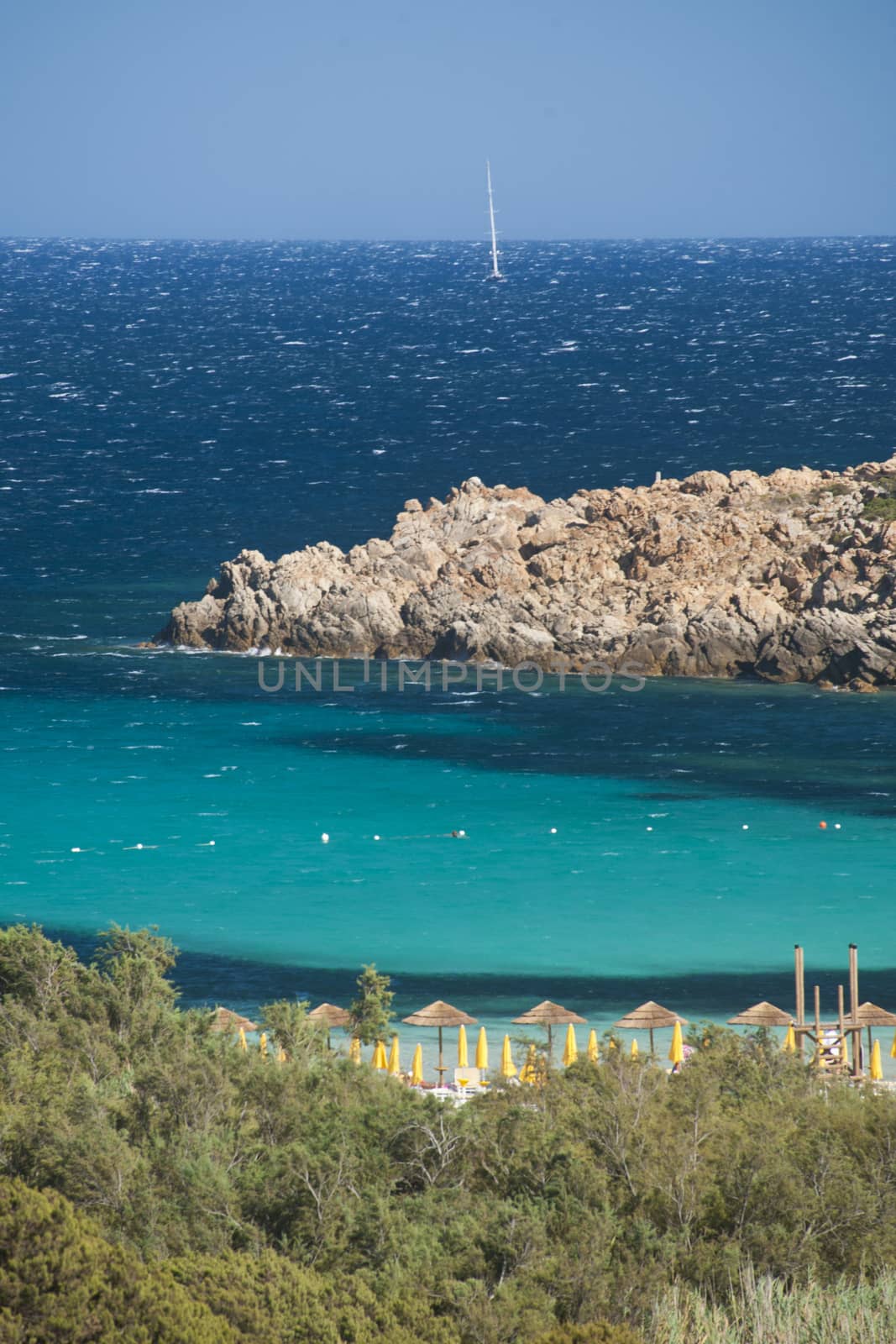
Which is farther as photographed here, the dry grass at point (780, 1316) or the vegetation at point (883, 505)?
the vegetation at point (883, 505)

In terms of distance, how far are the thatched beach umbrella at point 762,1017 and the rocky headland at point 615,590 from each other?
1030 inches

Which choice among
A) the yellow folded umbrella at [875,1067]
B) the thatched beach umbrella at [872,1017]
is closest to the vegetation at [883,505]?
the thatched beach umbrella at [872,1017]

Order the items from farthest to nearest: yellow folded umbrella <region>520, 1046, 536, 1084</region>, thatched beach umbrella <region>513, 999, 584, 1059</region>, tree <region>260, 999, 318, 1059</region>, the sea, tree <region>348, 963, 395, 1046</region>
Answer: the sea
thatched beach umbrella <region>513, 999, 584, 1059</region>
tree <region>348, 963, 395, 1046</region>
tree <region>260, 999, 318, 1059</region>
yellow folded umbrella <region>520, 1046, 536, 1084</region>

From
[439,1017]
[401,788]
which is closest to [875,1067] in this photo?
[439,1017]

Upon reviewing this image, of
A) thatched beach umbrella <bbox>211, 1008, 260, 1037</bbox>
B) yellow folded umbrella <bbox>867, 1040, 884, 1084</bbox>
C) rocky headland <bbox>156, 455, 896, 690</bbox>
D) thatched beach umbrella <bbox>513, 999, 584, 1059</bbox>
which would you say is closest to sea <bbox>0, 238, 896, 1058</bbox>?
rocky headland <bbox>156, 455, 896, 690</bbox>

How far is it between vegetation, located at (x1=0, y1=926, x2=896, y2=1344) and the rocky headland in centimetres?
3454

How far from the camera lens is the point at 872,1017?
2891cm

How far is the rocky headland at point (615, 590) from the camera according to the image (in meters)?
56.2

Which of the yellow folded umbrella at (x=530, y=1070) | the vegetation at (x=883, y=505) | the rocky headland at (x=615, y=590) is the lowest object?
the yellow folded umbrella at (x=530, y=1070)

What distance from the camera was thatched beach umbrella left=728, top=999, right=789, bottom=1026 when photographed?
29.5 m

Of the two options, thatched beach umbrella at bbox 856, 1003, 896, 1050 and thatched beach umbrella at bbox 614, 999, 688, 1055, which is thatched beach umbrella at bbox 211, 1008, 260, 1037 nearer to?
thatched beach umbrella at bbox 856, 1003, 896, 1050

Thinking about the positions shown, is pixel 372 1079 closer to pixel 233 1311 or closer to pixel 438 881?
pixel 233 1311

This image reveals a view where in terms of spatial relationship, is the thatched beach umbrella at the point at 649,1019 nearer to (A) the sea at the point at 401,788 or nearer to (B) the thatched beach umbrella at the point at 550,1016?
(B) the thatched beach umbrella at the point at 550,1016

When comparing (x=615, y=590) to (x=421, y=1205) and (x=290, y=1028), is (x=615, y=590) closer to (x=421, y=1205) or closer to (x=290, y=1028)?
(x=290, y=1028)
